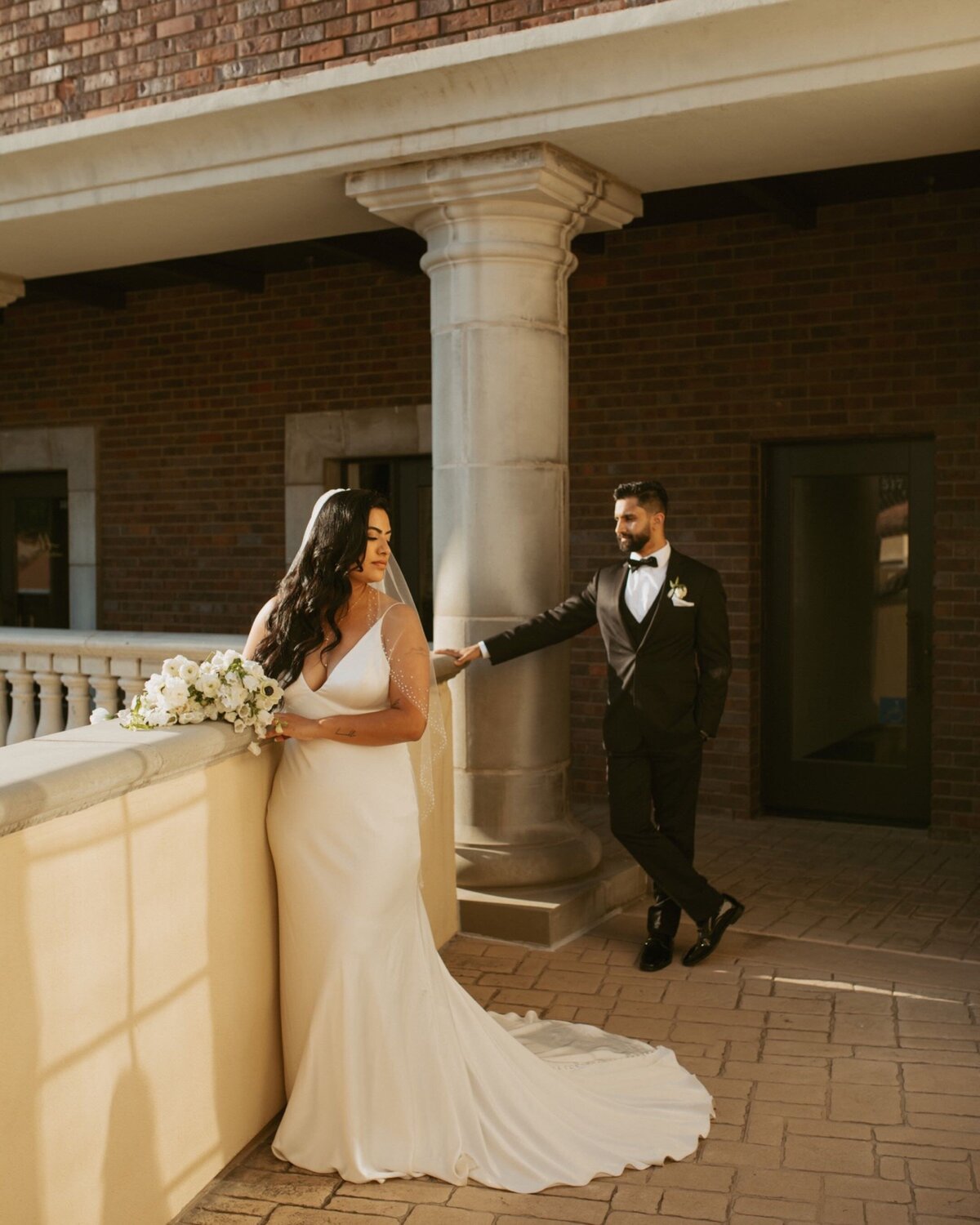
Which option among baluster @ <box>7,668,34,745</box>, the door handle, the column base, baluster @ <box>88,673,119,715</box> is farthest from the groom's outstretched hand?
the door handle

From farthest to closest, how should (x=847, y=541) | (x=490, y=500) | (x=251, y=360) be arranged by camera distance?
(x=251, y=360)
(x=847, y=541)
(x=490, y=500)

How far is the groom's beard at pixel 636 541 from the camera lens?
17.5ft

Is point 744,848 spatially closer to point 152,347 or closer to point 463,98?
point 463,98

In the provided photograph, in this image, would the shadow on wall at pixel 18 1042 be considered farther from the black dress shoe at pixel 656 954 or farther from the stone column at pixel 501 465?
the stone column at pixel 501 465

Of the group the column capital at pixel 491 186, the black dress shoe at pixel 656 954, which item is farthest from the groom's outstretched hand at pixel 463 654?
the column capital at pixel 491 186

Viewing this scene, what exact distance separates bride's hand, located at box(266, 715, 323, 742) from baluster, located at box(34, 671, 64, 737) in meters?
2.86

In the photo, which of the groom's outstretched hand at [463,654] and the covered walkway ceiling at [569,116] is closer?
the covered walkway ceiling at [569,116]

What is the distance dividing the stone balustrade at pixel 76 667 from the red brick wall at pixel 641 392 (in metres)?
3.10

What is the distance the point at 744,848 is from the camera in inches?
286

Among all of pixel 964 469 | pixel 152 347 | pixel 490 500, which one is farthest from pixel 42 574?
pixel 964 469

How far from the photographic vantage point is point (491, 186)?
543cm

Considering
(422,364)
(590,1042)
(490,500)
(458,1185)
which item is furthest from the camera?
(422,364)

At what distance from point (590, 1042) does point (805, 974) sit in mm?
1210

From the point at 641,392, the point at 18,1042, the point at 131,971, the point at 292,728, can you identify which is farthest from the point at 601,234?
the point at 18,1042
